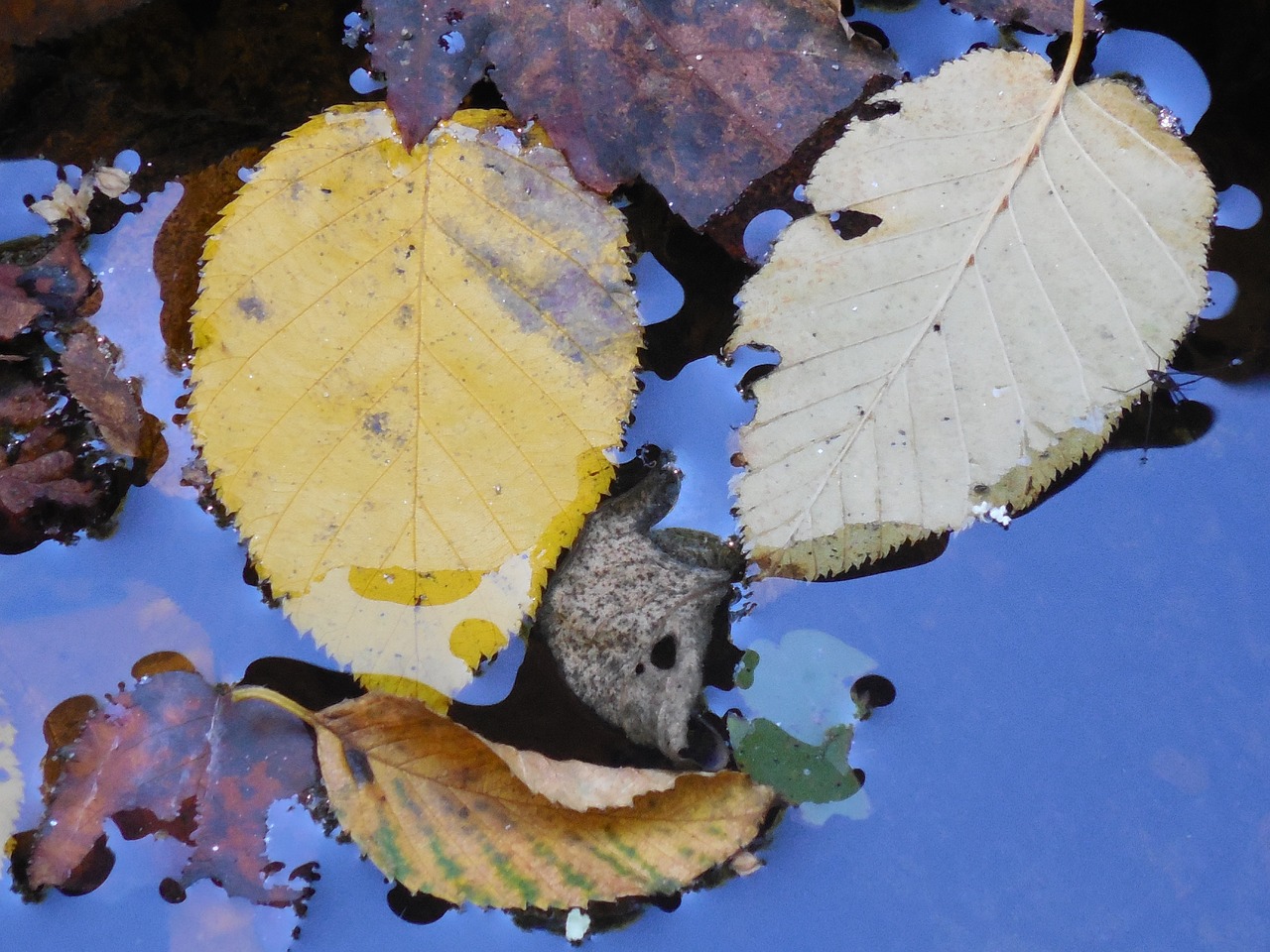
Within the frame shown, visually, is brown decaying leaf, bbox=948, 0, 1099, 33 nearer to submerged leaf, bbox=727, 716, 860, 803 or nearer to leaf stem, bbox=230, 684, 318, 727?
submerged leaf, bbox=727, 716, 860, 803

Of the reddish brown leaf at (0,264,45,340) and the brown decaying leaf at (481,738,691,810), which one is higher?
the reddish brown leaf at (0,264,45,340)

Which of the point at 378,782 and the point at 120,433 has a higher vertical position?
the point at 120,433

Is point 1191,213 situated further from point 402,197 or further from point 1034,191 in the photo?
point 402,197

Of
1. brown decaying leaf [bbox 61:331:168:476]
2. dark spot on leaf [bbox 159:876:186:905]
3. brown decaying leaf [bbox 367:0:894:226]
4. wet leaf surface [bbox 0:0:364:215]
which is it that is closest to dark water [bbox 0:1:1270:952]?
dark spot on leaf [bbox 159:876:186:905]

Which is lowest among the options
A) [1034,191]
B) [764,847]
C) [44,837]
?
[44,837]

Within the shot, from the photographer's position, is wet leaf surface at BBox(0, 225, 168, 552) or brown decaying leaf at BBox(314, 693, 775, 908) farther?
wet leaf surface at BBox(0, 225, 168, 552)

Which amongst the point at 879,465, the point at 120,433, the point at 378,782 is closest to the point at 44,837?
the point at 378,782

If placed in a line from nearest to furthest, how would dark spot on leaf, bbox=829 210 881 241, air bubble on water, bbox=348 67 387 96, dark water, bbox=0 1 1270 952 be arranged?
dark water, bbox=0 1 1270 952 → dark spot on leaf, bbox=829 210 881 241 → air bubble on water, bbox=348 67 387 96
